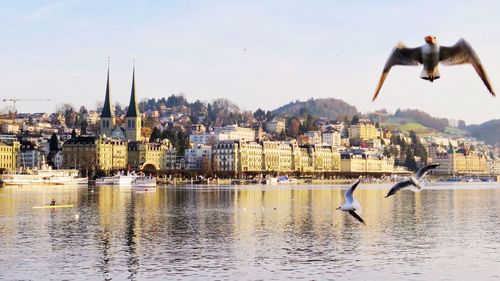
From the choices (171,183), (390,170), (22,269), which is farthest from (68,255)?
(390,170)

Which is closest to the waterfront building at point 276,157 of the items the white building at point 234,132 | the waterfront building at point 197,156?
the waterfront building at point 197,156

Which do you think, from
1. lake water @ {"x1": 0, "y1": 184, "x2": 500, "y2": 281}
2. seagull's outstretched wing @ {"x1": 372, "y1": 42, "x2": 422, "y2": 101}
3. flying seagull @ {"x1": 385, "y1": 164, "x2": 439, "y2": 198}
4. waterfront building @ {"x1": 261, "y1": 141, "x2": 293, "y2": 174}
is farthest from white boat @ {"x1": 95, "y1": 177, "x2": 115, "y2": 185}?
seagull's outstretched wing @ {"x1": 372, "y1": 42, "x2": 422, "y2": 101}

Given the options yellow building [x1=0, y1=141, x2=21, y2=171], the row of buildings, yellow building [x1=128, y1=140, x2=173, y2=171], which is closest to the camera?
yellow building [x1=0, y1=141, x2=21, y2=171]

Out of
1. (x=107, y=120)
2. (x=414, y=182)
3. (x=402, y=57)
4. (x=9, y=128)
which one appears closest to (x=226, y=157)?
(x=107, y=120)

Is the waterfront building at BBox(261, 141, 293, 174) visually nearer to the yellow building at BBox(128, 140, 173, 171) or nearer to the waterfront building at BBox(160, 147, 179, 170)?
the waterfront building at BBox(160, 147, 179, 170)

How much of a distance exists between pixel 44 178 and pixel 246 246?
90.0 meters

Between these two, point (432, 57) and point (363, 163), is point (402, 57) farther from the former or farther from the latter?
point (363, 163)

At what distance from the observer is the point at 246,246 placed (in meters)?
29.9

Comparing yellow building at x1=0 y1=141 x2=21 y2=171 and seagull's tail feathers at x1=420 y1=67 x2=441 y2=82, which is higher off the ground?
yellow building at x1=0 y1=141 x2=21 y2=171

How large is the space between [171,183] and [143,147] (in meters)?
17.5

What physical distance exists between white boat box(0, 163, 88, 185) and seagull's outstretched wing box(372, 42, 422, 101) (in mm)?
110586

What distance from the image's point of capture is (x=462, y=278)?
72.2 feet

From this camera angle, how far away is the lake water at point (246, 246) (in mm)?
22953

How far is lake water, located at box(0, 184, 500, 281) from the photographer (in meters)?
23.0
